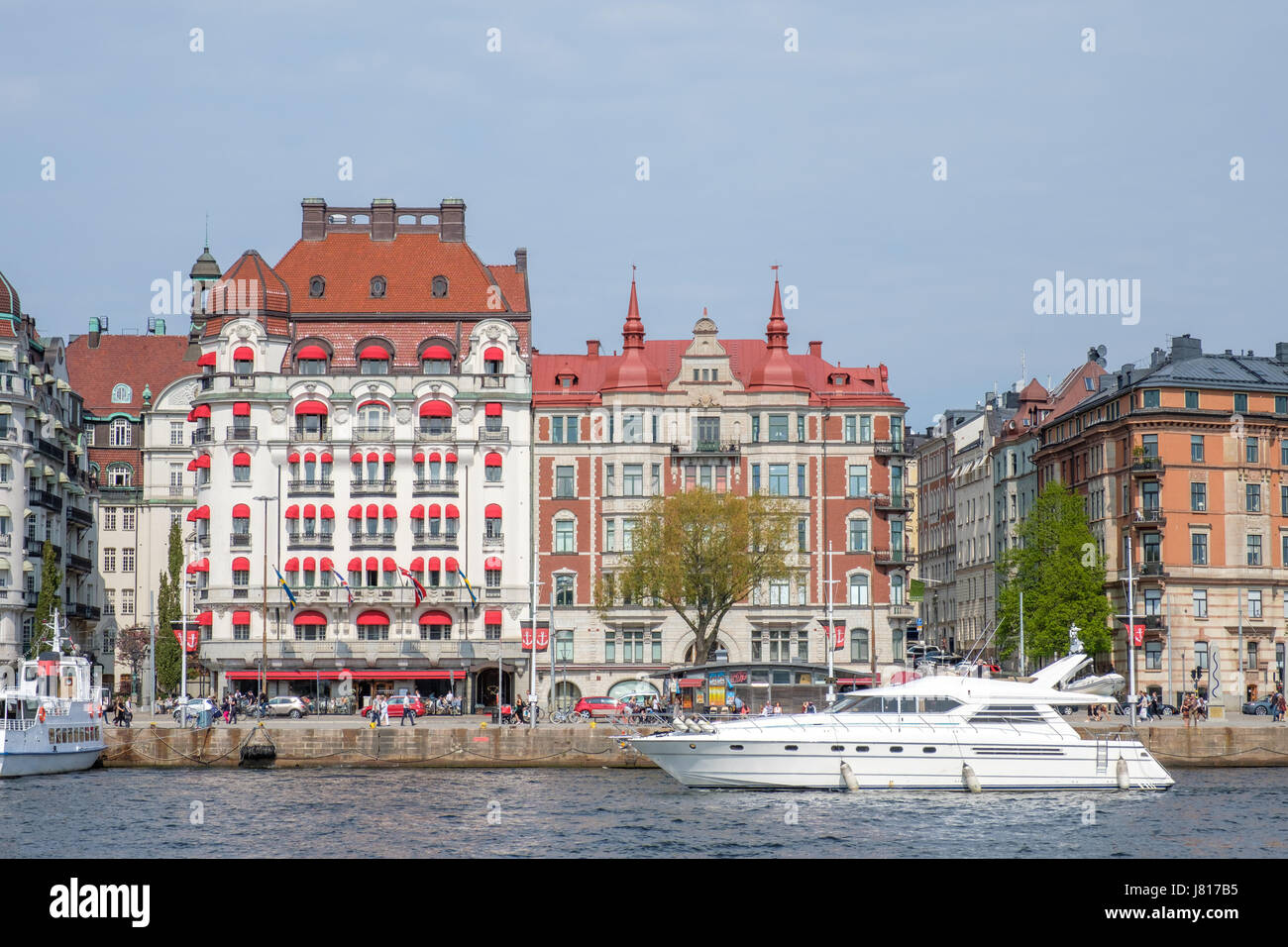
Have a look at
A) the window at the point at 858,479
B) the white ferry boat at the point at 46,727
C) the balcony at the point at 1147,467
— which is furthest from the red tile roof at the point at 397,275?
the white ferry boat at the point at 46,727

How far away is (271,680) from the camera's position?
108625 mm

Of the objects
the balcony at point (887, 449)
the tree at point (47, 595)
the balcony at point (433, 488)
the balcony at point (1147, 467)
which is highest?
the balcony at point (887, 449)

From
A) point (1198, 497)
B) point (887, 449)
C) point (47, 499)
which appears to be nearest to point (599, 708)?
point (887, 449)

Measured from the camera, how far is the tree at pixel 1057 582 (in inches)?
4220

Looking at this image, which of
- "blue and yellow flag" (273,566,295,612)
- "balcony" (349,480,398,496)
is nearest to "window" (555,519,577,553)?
"balcony" (349,480,398,496)

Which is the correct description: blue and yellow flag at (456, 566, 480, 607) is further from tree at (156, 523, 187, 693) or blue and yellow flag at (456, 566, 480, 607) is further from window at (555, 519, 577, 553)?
tree at (156, 523, 187, 693)

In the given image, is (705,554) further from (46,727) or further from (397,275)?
(46,727)

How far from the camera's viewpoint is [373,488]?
110125 millimetres

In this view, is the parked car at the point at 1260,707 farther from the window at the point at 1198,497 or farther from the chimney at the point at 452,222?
the chimney at the point at 452,222

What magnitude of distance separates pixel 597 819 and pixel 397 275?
7046 centimetres

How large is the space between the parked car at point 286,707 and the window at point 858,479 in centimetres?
3789

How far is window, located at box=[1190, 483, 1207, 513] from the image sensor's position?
110 m
